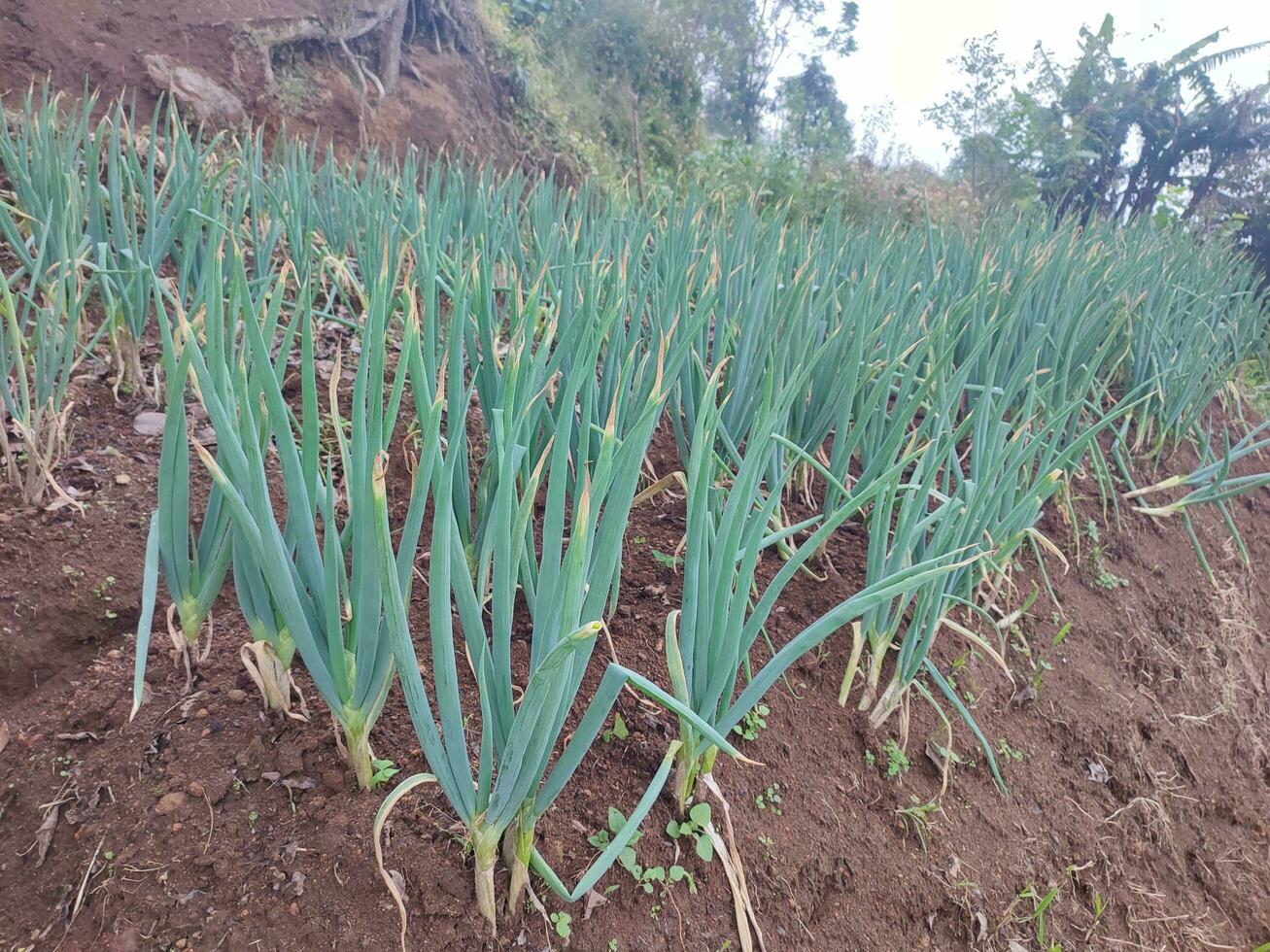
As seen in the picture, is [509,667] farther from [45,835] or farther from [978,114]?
[978,114]

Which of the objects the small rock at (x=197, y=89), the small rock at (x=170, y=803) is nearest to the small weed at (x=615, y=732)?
the small rock at (x=170, y=803)

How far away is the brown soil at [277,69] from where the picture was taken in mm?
4074

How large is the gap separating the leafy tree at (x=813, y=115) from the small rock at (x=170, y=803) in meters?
10.3

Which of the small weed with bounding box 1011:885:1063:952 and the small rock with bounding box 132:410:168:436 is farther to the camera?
the small rock with bounding box 132:410:168:436

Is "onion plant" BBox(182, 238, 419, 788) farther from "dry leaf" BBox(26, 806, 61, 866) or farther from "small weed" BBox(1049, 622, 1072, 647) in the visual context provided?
→ "small weed" BBox(1049, 622, 1072, 647)

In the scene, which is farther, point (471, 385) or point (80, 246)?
point (80, 246)

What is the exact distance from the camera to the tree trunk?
5.86m

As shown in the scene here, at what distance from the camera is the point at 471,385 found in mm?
1095

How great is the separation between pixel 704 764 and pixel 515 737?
0.38 metres

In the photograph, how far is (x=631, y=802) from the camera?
990mm

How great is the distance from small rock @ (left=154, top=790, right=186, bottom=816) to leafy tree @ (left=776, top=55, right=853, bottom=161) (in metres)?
10.3

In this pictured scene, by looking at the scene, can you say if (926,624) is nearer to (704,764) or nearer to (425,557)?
(704,764)

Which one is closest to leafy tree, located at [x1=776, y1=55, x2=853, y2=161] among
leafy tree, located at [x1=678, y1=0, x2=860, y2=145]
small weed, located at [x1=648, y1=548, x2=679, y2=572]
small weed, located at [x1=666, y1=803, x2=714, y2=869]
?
leafy tree, located at [x1=678, y1=0, x2=860, y2=145]

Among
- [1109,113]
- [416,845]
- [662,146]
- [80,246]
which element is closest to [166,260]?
[80,246]
